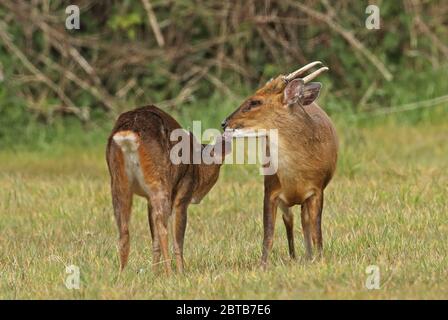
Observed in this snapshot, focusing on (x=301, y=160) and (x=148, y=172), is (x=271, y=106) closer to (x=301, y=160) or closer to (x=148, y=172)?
(x=301, y=160)

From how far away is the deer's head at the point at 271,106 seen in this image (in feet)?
24.1

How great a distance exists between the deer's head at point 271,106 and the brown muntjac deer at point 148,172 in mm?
404

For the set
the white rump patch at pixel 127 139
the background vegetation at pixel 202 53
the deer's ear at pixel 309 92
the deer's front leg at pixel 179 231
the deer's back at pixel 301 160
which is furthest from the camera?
the background vegetation at pixel 202 53

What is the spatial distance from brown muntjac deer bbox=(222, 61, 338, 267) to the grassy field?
1.06 feet

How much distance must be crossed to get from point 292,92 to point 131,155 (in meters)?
1.07

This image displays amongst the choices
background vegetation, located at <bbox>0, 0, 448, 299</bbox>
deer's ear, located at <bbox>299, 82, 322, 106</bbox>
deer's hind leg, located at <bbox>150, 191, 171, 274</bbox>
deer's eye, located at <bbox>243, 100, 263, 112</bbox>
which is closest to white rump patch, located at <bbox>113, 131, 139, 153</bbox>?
deer's hind leg, located at <bbox>150, 191, 171, 274</bbox>

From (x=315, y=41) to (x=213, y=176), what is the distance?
7121mm

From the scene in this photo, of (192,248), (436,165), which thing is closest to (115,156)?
(192,248)

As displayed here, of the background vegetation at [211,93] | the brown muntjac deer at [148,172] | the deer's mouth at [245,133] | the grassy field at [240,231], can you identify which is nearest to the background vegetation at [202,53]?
the background vegetation at [211,93]

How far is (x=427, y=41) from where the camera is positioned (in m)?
14.8

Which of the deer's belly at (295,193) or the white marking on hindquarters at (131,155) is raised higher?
the white marking on hindquarters at (131,155)

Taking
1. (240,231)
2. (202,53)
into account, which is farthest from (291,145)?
(202,53)

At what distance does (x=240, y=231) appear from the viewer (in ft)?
29.0

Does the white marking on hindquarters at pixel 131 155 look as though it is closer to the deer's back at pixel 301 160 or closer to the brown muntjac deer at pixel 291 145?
the brown muntjac deer at pixel 291 145
